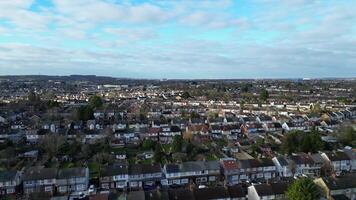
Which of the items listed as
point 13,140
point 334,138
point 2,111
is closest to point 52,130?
point 13,140

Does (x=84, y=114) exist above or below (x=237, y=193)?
above

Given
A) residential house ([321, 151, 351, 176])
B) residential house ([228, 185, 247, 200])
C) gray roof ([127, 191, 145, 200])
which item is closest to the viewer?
gray roof ([127, 191, 145, 200])

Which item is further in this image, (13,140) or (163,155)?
(13,140)

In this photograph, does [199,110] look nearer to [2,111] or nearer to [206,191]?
[2,111]

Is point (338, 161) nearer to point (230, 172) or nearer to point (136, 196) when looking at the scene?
point (230, 172)

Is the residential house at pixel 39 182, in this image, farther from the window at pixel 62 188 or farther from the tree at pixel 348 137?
the tree at pixel 348 137

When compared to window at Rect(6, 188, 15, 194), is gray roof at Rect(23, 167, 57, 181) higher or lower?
higher

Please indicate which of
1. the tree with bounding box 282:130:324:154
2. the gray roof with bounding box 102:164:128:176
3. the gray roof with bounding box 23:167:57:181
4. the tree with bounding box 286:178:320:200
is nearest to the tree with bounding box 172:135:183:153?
the gray roof with bounding box 102:164:128:176

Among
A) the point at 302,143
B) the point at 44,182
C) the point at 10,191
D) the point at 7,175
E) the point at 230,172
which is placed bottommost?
the point at 10,191

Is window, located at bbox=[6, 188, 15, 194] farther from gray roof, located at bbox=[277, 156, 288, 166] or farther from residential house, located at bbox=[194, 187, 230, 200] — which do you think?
gray roof, located at bbox=[277, 156, 288, 166]

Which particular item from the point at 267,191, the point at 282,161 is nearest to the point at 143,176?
the point at 267,191

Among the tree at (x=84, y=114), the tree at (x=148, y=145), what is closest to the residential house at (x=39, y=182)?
the tree at (x=148, y=145)
